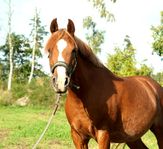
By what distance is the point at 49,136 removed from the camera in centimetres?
985

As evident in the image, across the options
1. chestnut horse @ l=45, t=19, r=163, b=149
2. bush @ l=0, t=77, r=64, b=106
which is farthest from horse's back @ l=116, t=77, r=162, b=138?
bush @ l=0, t=77, r=64, b=106

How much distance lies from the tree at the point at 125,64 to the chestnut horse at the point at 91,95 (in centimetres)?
1221

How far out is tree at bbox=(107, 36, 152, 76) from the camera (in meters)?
17.2

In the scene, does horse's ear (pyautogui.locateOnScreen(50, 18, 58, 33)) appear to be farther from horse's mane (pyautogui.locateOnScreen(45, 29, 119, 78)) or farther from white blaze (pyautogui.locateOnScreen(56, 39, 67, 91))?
white blaze (pyautogui.locateOnScreen(56, 39, 67, 91))

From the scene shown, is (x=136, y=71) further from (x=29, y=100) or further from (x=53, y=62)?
(x=53, y=62)

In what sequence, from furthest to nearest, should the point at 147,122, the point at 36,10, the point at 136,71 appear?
the point at 36,10
the point at 136,71
the point at 147,122

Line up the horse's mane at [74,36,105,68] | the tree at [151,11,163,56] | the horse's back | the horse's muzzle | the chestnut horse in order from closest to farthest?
the horse's muzzle, the chestnut horse, the horse's mane at [74,36,105,68], the horse's back, the tree at [151,11,163,56]

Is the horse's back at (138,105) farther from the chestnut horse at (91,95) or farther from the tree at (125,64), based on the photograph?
the tree at (125,64)

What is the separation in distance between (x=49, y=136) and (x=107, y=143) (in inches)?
229

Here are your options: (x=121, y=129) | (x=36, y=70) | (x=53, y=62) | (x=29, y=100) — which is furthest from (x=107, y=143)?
(x=36, y=70)

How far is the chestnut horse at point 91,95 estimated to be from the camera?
3.76 metres

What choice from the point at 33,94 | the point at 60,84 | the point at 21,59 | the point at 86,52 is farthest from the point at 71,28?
the point at 21,59

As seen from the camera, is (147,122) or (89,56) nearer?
(89,56)

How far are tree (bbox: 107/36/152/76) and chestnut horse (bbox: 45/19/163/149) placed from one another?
481 inches
